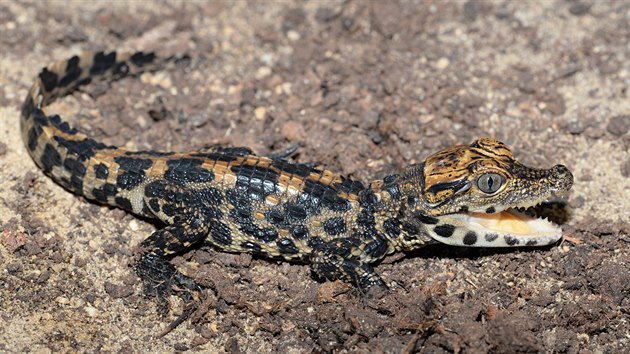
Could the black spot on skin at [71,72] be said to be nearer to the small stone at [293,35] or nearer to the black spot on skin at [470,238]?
the small stone at [293,35]

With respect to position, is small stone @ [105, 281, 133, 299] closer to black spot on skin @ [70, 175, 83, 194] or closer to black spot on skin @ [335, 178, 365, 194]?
black spot on skin @ [70, 175, 83, 194]

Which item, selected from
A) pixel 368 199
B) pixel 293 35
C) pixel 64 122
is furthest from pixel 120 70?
pixel 368 199

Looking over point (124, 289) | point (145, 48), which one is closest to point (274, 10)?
point (145, 48)

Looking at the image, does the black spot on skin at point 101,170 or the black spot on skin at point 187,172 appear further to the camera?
the black spot on skin at point 101,170

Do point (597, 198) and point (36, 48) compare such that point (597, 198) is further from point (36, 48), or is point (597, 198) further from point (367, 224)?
point (36, 48)

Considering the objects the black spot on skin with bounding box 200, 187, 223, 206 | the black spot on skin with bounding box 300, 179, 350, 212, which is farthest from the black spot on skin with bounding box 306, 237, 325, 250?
the black spot on skin with bounding box 200, 187, 223, 206

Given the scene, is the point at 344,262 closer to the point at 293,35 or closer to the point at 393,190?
the point at 393,190

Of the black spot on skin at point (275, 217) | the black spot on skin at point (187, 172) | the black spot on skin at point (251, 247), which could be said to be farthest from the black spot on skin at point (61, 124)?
the black spot on skin at point (275, 217)
